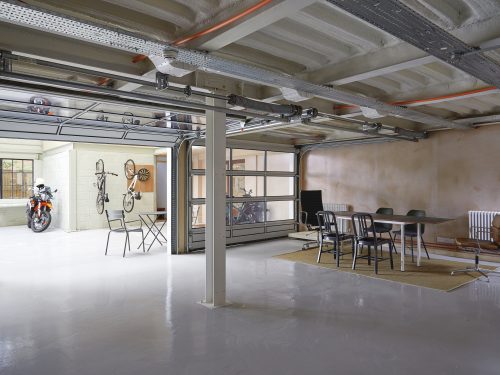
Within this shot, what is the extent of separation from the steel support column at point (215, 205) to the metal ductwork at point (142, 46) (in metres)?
0.82

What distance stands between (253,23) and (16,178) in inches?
464

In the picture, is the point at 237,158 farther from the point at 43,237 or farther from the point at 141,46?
the point at 141,46

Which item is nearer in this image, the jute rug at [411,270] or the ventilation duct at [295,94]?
the ventilation duct at [295,94]

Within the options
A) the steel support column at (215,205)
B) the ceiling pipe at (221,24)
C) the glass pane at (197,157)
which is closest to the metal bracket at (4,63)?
the ceiling pipe at (221,24)

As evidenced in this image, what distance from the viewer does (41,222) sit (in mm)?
9883

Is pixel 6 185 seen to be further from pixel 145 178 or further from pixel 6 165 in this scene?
pixel 145 178

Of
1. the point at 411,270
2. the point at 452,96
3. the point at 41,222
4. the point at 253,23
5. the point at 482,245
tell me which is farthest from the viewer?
the point at 41,222

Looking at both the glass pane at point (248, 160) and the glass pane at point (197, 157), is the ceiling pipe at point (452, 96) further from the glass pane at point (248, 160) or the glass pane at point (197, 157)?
the glass pane at point (248, 160)

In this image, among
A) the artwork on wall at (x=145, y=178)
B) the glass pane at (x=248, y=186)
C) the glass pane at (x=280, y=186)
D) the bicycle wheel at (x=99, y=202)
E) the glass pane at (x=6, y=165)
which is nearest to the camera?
the glass pane at (x=248, y=186)

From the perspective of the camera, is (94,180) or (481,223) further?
(94,180)

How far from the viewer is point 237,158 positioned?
8.14m

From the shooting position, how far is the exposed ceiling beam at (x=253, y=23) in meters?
1.98

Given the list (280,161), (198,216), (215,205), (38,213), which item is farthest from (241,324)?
(38,213)

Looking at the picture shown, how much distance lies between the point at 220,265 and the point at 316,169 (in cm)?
563
